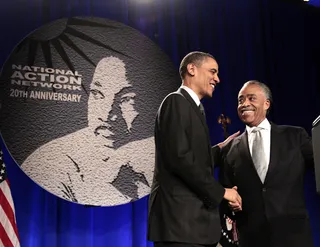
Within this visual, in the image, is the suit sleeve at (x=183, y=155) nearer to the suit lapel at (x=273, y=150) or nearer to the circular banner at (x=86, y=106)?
the suit lapel at (x=273, y=150)

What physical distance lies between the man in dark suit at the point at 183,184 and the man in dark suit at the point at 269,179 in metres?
0.47

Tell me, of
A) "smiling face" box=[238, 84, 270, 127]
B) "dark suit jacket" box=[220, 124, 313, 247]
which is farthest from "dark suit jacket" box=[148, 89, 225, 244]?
"smiling face" box=[238, 84, 270, 127]

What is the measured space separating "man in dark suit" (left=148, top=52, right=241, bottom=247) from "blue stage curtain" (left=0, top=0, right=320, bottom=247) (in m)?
1.45

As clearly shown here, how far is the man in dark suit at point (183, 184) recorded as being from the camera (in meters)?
2.00

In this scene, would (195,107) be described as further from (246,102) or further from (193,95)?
(246,102)

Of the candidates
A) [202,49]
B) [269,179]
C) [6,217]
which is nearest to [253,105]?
[269,179]

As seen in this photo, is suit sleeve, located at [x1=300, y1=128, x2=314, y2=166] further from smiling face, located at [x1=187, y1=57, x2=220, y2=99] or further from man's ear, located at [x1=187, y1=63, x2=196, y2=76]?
Answer: man's ear, located at [x1=187, y1=63, x2=196, y2=76]

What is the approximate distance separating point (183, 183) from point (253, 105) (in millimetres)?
977

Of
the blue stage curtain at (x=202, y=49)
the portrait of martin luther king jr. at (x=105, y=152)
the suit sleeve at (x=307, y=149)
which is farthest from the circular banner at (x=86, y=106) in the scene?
the suit sleeve at (x=307, y=149)

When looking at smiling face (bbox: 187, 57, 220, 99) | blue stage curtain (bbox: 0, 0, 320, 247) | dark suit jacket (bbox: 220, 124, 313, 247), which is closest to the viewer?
smiling face (bbox: 187, 57, 220, 99)

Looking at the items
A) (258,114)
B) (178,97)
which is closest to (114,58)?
(258,114)

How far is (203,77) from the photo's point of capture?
2.30 metres

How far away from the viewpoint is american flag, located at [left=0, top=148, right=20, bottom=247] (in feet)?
9.75

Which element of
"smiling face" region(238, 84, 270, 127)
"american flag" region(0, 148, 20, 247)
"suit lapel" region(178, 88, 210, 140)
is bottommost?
"american flag" region(0, 148, 20, 247)
